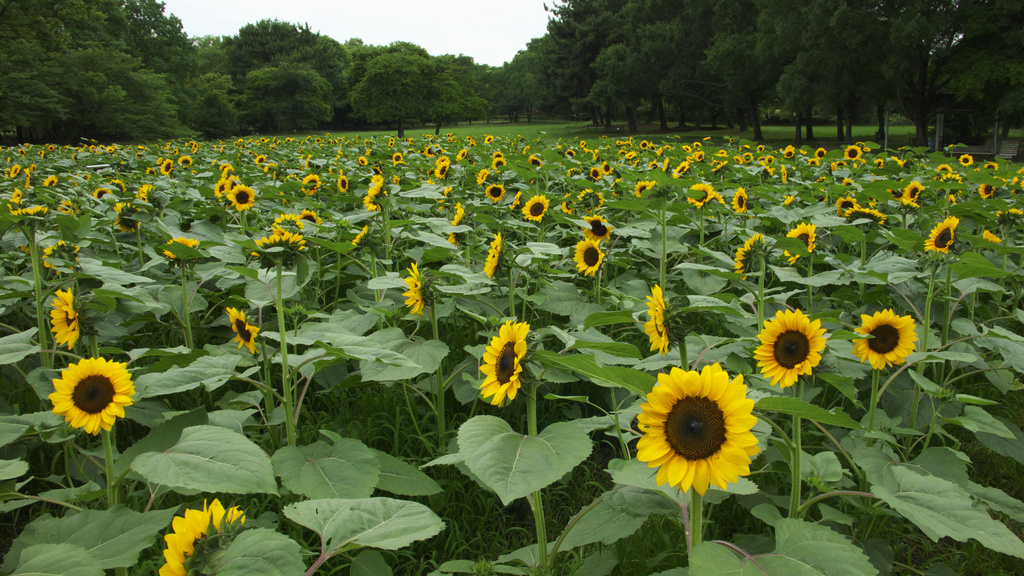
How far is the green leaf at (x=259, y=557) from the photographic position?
94 centimetres

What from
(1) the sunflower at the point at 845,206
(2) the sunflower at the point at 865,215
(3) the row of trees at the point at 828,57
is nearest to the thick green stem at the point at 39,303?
(2) the sunflower at the point at 865,215

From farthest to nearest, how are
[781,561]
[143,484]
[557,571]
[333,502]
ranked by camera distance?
[143,484] < [557,571] < [333,502] < [781,561]

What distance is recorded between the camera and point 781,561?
3.58 ft

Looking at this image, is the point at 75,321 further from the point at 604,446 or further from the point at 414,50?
the point at 414,50

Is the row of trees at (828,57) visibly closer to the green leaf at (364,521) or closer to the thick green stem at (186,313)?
the thick green stem at (186,313)

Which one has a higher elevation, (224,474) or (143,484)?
(224,474)

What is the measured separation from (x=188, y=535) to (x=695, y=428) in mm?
952

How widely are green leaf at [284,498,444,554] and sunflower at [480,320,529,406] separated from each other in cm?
32

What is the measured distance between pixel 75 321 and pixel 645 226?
2.64 m

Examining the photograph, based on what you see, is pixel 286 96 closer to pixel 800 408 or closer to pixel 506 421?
pixel 506 421

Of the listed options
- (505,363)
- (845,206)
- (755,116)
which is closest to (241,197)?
(505,363)

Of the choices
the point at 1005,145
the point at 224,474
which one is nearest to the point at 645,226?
the point at 224,474

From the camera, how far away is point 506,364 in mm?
1396

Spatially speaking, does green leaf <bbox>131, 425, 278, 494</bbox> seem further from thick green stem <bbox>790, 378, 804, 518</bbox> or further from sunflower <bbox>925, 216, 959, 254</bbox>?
sunflower <bbox>925, 216, 959, 254</bbox>
